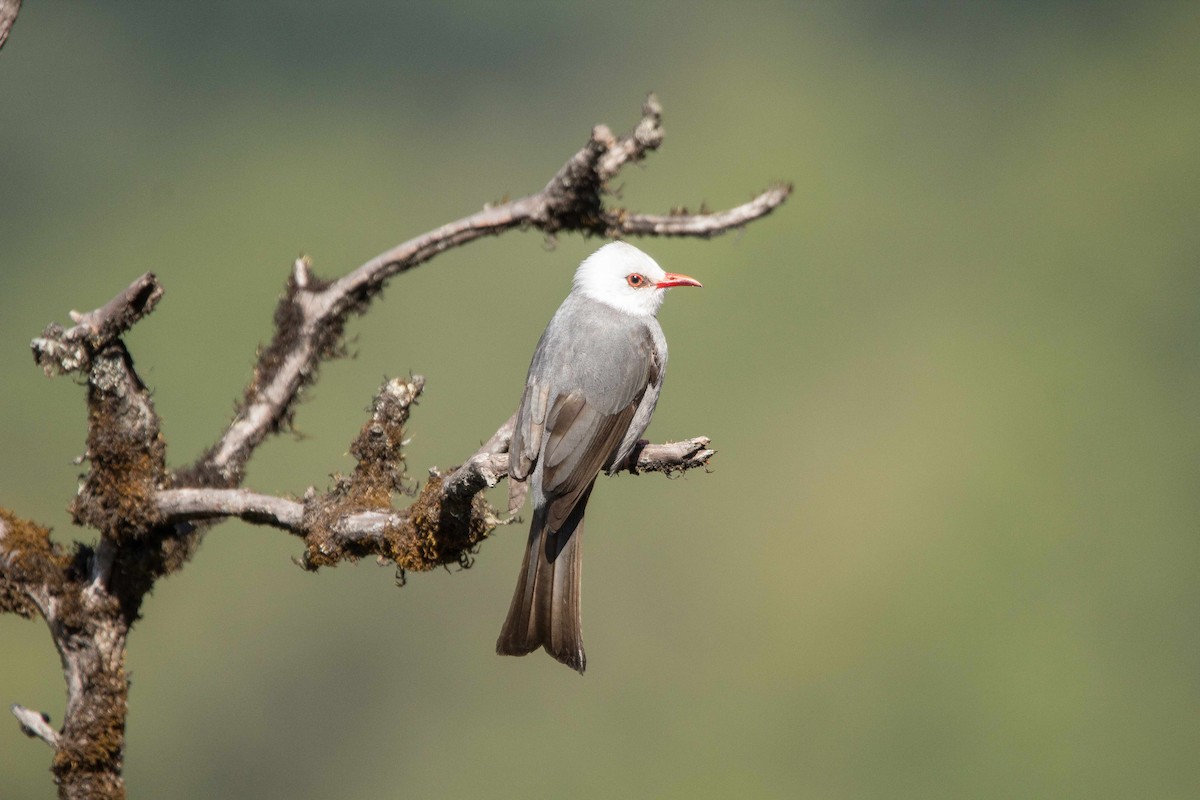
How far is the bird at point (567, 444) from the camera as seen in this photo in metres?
5.23

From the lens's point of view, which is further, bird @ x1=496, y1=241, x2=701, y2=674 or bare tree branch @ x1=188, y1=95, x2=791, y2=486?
bare tree branch @ x1=188, y1=95, x2=791, y2=486

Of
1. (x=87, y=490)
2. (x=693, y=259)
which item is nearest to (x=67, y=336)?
(x=87, y=490)

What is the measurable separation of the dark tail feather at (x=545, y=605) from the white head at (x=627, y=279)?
1.57 m

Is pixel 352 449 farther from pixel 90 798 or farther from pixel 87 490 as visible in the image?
pixel 90 798

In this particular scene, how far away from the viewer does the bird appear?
523cm

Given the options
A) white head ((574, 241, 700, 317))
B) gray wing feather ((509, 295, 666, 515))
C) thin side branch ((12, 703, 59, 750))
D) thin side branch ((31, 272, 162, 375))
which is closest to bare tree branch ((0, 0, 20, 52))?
thin side branch ((31, 272, 162, 375))

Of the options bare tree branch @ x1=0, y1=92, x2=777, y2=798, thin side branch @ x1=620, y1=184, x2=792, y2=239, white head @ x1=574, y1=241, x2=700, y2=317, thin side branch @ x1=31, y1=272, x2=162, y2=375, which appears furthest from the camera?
white head @ x1=574, y1=241, x2=700, y2=317

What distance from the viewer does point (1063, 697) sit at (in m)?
20.7

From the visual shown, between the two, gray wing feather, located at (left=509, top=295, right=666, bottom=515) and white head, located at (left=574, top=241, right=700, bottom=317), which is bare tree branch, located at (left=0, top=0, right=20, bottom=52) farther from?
white head, located at (left=574, top=241, right=700, bottom=317)

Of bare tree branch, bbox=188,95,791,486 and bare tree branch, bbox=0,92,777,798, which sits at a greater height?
bare tree branch, bbox=188,95,791,486

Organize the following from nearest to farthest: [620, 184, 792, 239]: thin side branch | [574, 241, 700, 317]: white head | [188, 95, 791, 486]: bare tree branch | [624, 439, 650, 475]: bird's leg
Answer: [624, 439, 650, 475]: bird's leg
[188, 95, 791, 486]: bare tree branch
[620, 184, 792, 239]: thin side branch
[574, 241, 700, 317]: white head

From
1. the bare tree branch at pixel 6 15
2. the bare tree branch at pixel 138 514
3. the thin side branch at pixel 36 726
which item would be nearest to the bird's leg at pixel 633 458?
the bare tree branch at pixel 138 514

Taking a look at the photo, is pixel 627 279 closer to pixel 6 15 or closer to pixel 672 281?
pixel 672 281

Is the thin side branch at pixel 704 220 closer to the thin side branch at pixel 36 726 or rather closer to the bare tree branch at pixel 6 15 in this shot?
the bare tree branch at pixel 6 15
